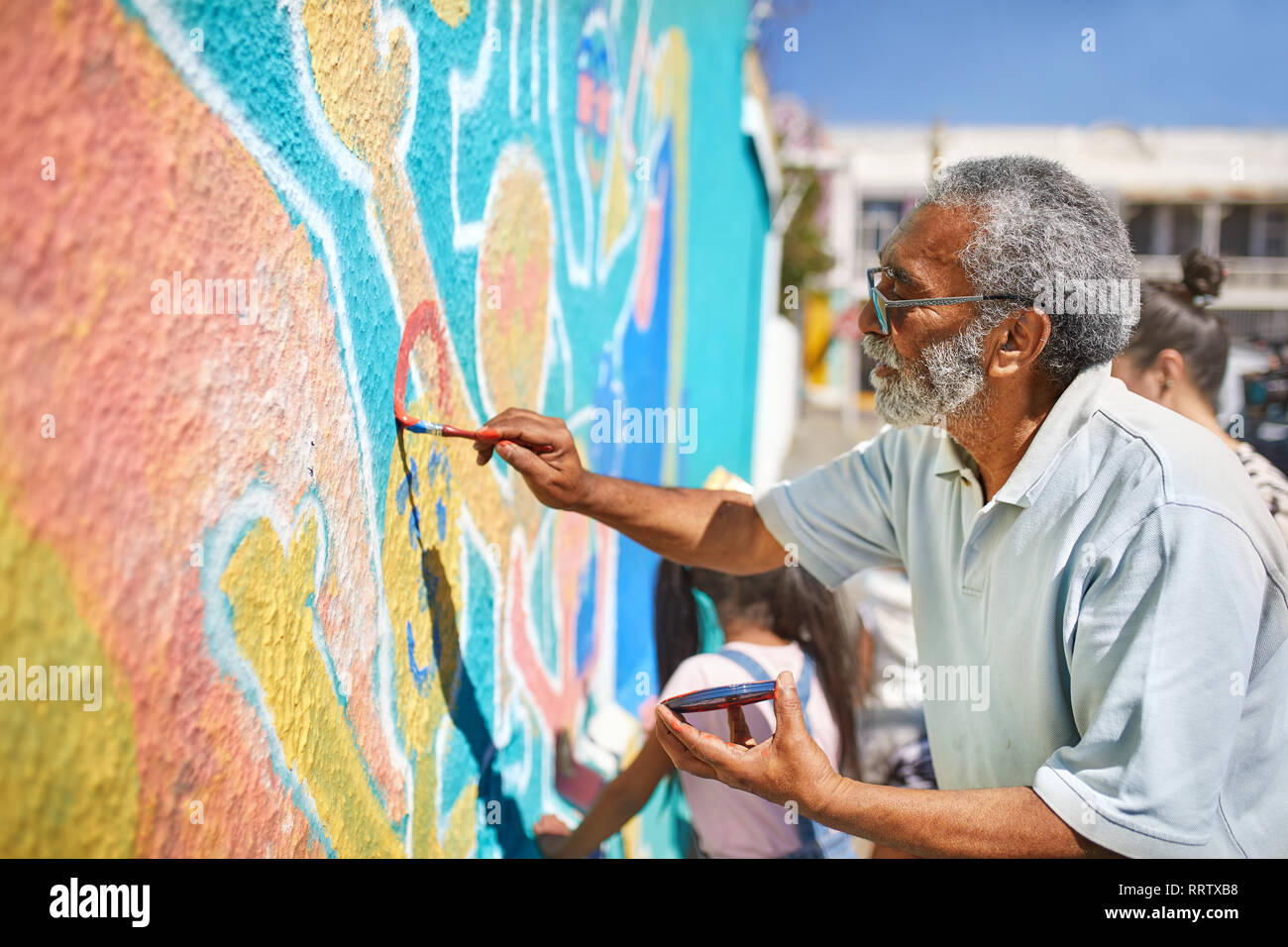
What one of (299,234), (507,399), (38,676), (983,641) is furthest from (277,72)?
(983,641)

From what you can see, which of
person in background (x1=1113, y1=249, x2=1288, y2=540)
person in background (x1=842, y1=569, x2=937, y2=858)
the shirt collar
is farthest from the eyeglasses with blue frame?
person in background (x1=842, y1=569, x2=937, y2=858)

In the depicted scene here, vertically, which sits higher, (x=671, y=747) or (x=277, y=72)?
(x=277, y=72)

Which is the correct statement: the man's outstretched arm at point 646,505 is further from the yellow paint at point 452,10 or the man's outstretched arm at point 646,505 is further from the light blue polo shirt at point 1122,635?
the yellow paint at point 452,10

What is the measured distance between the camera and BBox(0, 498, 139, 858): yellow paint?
851mm

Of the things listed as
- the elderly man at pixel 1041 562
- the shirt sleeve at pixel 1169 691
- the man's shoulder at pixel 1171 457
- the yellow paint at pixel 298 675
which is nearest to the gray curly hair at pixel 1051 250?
the elderly man at pixel 1041 562

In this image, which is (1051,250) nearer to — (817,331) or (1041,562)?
(1041,562)

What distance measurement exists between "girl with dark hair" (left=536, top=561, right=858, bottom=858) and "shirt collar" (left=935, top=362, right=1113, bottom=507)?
2.73ft

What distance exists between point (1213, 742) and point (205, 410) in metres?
1.42

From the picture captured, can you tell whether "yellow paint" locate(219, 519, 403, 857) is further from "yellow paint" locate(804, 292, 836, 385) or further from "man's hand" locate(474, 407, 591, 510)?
"yellow paint" locate(804, 292, 836, 385)

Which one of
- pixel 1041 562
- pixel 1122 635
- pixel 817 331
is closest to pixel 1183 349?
pixel 1041 562

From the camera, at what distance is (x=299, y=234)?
51.3 inches

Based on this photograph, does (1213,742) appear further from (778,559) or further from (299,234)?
(299,234)

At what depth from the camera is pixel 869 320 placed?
78.6 inches

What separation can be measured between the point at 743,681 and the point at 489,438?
0.92 meters
